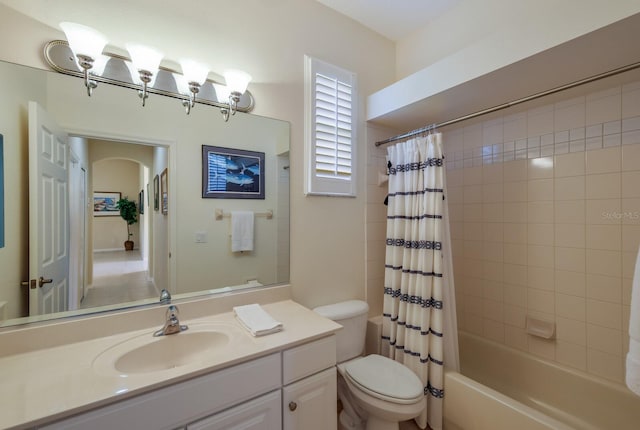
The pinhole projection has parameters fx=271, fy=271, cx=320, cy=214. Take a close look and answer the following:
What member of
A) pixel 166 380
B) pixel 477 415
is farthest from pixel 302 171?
pixel 477 415

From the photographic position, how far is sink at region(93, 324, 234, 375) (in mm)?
1063

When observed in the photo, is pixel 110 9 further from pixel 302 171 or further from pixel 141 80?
pixel 302 171

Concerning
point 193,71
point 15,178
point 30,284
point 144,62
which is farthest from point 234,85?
point 30,284

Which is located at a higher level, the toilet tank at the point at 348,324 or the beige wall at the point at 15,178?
the beige wall at the point at 15,178

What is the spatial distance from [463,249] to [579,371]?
1004 mm

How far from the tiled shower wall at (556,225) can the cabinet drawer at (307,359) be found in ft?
5.06

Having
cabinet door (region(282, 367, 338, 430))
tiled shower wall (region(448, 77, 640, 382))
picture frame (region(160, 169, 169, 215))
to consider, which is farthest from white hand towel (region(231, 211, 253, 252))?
tiled shower wall (region(448, 77, 640, 382))

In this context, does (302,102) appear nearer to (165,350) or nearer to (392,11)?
(392,11)

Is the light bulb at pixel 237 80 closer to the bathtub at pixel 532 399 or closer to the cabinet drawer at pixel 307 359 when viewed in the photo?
the cabinet drawer at pixel 307 359

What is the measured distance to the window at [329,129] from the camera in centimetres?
179

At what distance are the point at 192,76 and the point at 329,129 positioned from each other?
0.88 metres

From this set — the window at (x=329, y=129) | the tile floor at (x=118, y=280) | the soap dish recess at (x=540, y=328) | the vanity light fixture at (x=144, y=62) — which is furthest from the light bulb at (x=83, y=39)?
the soap dish recess at (x=540, y=328)

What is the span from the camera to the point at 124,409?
2.71 feet

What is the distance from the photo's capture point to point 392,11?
6.39 ft
